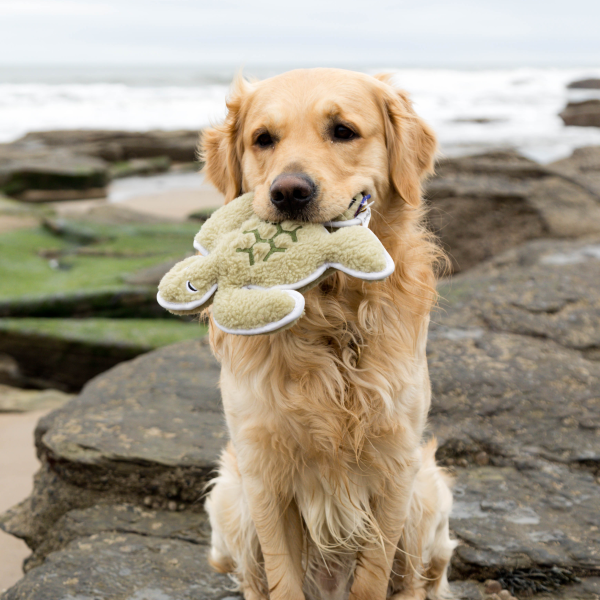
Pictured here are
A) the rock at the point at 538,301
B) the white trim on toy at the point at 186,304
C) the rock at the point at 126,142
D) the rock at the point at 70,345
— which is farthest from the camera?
the rock at the point at 126,142

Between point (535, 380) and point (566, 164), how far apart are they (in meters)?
5.94

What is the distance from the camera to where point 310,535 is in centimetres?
224

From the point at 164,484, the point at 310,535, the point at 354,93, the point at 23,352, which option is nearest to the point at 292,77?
the point at 354,93

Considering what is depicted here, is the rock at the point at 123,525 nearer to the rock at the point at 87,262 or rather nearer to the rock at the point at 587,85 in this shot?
the rock at the point at 87,262

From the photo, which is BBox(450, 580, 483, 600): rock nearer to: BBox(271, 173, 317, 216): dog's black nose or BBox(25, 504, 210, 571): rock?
BBox(25, 504, 210, 571): rock

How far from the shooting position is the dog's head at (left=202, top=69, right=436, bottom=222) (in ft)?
6.08

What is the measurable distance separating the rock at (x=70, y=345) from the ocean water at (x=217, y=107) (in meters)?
12.7

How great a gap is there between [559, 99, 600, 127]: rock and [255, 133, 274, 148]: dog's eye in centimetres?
2280

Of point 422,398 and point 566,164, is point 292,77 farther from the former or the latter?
point 566,164

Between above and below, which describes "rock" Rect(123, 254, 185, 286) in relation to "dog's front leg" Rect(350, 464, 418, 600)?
below

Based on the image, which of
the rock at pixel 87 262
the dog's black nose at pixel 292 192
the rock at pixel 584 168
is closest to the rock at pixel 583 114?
the rock at pixel 584 168

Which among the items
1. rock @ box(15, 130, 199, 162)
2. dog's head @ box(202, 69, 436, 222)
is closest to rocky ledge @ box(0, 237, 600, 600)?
dog's head @ box(202, 69, 436, 222)

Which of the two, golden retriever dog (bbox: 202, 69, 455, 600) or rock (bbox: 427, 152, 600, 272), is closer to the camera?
golden retriever dog (bbox: 202, 69, 455, 600)

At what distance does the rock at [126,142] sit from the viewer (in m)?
17.5
